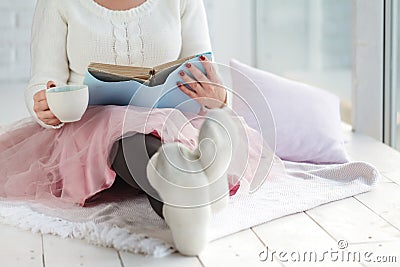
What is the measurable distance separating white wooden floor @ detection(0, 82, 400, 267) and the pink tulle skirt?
19 centimetres

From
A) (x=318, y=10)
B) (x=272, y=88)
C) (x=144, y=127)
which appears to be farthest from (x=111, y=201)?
(x=318, y=10)

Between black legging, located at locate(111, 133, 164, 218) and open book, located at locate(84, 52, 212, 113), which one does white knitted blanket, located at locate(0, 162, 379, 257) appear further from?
open book, located at locate(84, 52, 212, 113)

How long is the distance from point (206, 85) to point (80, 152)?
346mm

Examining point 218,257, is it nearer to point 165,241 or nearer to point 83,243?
point 165,241

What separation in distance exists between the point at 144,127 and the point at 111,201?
25 cm

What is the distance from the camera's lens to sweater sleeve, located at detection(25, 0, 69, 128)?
2090mm

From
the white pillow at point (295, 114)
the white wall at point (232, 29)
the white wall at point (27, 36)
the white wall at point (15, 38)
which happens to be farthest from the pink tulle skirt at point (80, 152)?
the white wall at point (232, 29)

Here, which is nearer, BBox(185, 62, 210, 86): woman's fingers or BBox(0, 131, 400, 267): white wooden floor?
BBox(0, 131, 400, 267): white wooden floor

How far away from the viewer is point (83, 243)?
1.67m

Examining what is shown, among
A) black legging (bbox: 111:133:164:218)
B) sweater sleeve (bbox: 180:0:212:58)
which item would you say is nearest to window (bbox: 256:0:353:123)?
sweater sleeve (bbox: 180:0:212:58)

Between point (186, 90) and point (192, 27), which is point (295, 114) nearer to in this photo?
point (192, 27)

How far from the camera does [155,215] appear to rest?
1.82 metres

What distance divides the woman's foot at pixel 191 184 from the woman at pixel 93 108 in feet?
0.54

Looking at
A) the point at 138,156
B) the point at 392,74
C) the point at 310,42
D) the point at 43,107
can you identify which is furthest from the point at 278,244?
the point at 310,42
